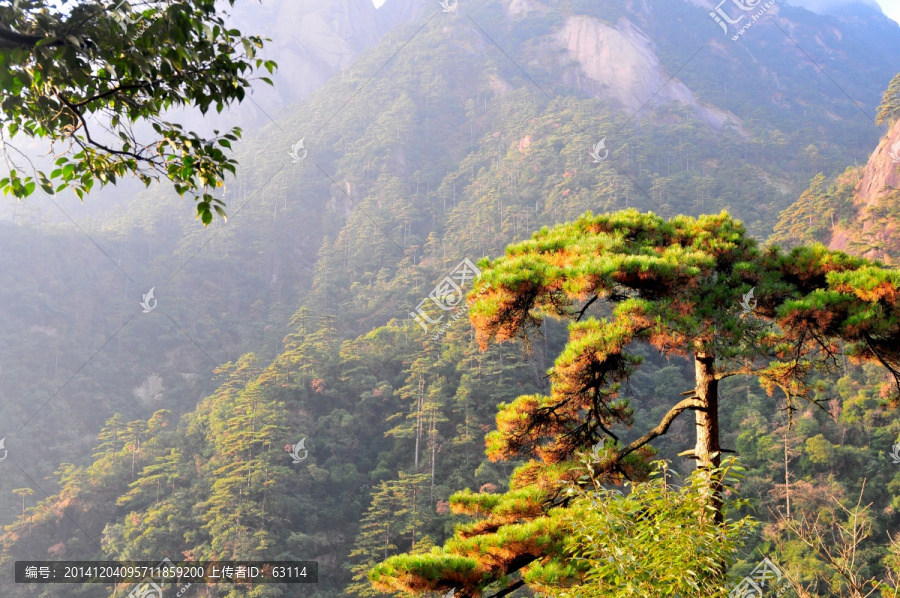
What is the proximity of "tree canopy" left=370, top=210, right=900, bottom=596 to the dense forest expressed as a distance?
0.09ft

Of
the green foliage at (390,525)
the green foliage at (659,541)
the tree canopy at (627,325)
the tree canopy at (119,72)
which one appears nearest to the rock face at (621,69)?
the green foliage at (390,525)

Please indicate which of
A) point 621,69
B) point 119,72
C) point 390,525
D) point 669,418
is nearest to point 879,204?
point 390,525

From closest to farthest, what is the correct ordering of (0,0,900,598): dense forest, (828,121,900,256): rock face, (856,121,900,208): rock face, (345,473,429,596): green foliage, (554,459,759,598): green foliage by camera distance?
(554,459,759,598): green foliage < (0,0,900,598): dense forest < (345,473,429,596): green foliage < (828,121,900,256): rock face < (856,121,900,208): rock face

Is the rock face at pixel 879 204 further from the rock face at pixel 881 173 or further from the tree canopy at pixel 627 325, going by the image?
the tree canopy at pixel 627 325

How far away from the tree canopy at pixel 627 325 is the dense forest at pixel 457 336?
28mm

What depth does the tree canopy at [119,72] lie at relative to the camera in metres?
A: 1.69

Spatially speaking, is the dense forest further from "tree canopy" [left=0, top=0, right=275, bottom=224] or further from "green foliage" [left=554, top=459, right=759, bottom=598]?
"tree canopy" [left=0, top=0, right=275, bottom=224]

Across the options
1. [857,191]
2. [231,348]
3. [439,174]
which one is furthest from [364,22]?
[857,191]

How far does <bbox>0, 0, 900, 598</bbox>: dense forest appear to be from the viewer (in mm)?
3594

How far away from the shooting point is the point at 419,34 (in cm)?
6488

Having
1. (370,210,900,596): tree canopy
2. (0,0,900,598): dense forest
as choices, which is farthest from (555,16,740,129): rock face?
(370,210,900,596): tree canopy

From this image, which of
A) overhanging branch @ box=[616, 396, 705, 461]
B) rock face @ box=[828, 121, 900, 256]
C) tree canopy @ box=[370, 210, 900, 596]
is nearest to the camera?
tree canopy @ box=[370, 210, 900, 596]

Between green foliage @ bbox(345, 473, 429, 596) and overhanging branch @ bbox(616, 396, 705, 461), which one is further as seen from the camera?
green foliage @ bbox(345, 473, 429, 596)

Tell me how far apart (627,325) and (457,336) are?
2097 centimetres
